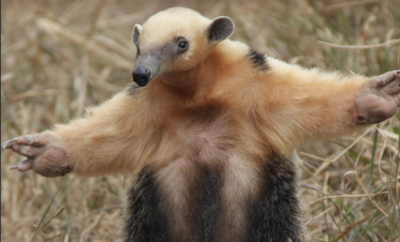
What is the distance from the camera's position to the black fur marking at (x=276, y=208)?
4242 mm

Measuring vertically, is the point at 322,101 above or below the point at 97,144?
below

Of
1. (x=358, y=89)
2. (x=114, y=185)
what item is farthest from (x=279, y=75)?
(x=114, y=185)

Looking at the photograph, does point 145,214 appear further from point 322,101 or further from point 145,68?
point 322,101

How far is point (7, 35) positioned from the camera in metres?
8.34

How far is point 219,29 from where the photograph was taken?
4352mm

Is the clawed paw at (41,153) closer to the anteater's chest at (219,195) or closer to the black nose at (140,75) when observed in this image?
the anteater's chest at (219,195)

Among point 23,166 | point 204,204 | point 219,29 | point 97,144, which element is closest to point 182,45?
point 219,29

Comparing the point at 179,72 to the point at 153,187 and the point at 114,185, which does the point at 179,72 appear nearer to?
the point at 153,187

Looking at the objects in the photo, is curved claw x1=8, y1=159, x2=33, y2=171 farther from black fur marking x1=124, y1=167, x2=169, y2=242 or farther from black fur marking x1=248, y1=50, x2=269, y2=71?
black fur marking x1=248, y1=50, x2=269, y2=71

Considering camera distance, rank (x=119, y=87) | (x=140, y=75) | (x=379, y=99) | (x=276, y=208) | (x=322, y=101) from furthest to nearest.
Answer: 1. (x=119, y=87)
2. (x=276, y=208)
3. (x=322, y=101)
4. (x=379, y=99)
5. (x=140, y=75)

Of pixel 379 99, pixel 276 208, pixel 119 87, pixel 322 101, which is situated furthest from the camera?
pixel 119 87

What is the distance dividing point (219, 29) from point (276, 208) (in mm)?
1378

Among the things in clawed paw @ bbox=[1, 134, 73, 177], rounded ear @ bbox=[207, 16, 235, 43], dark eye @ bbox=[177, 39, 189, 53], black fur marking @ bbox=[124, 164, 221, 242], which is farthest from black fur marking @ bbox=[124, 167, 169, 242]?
rounded ear @ bbox=[207, 16, 235, 43]

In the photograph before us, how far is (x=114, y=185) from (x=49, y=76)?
2586mm
